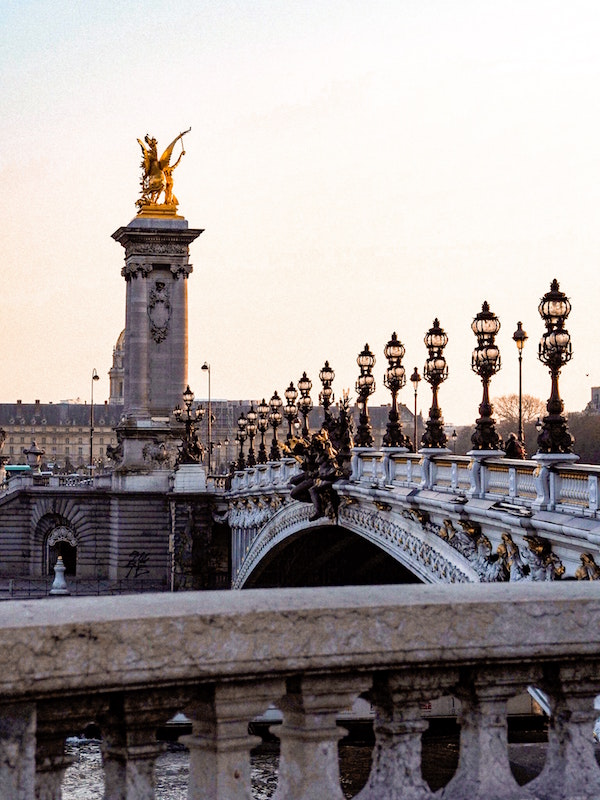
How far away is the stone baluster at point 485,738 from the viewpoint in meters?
5.48

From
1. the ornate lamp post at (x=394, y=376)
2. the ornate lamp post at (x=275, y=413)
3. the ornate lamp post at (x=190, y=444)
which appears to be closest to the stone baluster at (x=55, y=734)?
the ornate lamp post at (x=394, y=376)

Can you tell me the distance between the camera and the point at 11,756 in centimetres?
484

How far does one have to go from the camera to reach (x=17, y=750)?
486cm

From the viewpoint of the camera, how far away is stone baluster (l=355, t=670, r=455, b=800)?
5.35 metres

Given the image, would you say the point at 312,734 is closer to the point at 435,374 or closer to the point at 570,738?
Answer: the point at 570,738

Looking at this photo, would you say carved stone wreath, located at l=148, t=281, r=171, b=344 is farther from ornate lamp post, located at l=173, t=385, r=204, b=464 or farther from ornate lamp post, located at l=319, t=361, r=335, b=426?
ornate lamp post, located at l=319, t=361, r=335, b=426

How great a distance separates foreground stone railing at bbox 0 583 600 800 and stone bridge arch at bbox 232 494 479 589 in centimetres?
2050

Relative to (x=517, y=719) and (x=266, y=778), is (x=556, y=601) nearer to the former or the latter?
(x=517, y=719)

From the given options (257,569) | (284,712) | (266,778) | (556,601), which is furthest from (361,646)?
(257,569)

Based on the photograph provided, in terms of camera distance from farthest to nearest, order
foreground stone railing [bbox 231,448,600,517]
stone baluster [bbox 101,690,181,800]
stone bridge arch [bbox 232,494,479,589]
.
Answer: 1. stone bridge arch [bbox 232,494,479,589]
2. foreground stone railing [bbox 231,448,600,517]
3. stone baluster [bbox 101,690,181,800]

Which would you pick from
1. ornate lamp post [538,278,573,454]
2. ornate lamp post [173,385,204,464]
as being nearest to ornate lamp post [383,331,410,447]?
ornate lamp post [538,278,573,454]

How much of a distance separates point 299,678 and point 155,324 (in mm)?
93548

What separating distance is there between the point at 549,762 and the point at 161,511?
88730 millimetres

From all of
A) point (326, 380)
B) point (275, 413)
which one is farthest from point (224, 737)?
point (275, 413)
